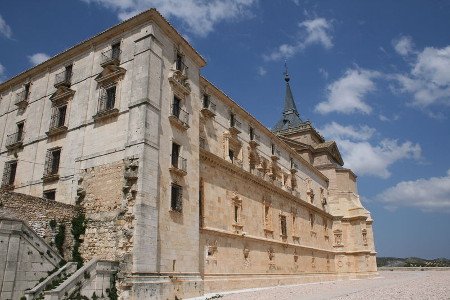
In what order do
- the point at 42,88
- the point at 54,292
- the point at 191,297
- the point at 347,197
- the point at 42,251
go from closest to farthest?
the point at 54,292
the point at 42,251
the point at 191,297
the point at 42,88
the point at 347,197

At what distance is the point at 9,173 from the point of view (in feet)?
78.8

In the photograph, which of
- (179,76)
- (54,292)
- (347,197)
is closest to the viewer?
(54,292)

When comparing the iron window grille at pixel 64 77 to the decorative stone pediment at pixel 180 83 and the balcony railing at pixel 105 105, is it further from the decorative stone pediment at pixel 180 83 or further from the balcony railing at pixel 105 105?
the decorative stone pediment at pixel 180 83

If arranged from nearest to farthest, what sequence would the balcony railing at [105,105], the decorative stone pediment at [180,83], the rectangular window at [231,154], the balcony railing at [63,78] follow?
1. the balcony railing at [105,105]
2. the decorative stone pediment at [180,83]
3. the balcony railing at [63,78]
4. the rectangular window at [231,154]

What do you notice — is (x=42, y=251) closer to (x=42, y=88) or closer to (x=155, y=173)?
(x=155, y=173)

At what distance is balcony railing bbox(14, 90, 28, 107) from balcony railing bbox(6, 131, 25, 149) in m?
2.04

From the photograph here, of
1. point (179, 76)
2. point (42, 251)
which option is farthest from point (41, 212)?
point (179, 76)

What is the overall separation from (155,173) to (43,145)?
9013mm

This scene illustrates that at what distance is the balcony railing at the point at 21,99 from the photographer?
2533cm

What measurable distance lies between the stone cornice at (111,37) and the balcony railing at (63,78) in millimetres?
936

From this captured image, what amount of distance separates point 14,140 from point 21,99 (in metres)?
3.06

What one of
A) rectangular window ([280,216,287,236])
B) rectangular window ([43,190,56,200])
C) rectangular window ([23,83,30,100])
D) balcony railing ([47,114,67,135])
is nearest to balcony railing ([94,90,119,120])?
balcony railing ([47,114,67,135])

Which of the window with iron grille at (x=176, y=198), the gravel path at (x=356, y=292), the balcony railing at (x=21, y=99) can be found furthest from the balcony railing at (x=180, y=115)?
the balcony railing at (x=21, y=99)

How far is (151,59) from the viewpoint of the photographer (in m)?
19.8
